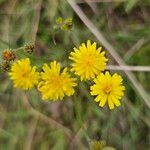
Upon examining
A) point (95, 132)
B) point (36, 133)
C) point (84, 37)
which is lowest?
point (95, 132)

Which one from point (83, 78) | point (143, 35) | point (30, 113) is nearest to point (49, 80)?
point (83, 78)

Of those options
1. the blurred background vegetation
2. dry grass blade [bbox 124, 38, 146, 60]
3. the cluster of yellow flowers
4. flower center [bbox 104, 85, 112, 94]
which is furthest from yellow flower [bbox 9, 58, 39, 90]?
dry grass blade [bbox 124, 38, 146, 60]

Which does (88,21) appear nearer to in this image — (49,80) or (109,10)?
(109,10)

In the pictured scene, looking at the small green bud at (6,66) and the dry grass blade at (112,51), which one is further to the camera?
the dry grass blade at (112,51)

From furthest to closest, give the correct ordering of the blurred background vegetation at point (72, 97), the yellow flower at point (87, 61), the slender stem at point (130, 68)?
the blurred background vegetation at point (72, 97)
the slender stem at point (130, 68)
the yellow flower at point (87, 61)

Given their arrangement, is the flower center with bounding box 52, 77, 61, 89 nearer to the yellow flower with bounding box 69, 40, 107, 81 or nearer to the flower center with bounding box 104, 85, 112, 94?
the yellow flower with bounding box 69, 40, 107, 81

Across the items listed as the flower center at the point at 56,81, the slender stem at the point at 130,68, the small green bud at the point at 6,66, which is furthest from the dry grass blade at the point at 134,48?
the small green bud at the point at 6,66

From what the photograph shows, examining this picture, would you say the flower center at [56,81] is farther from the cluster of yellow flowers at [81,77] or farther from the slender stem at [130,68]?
the slender stem at [130,68]
